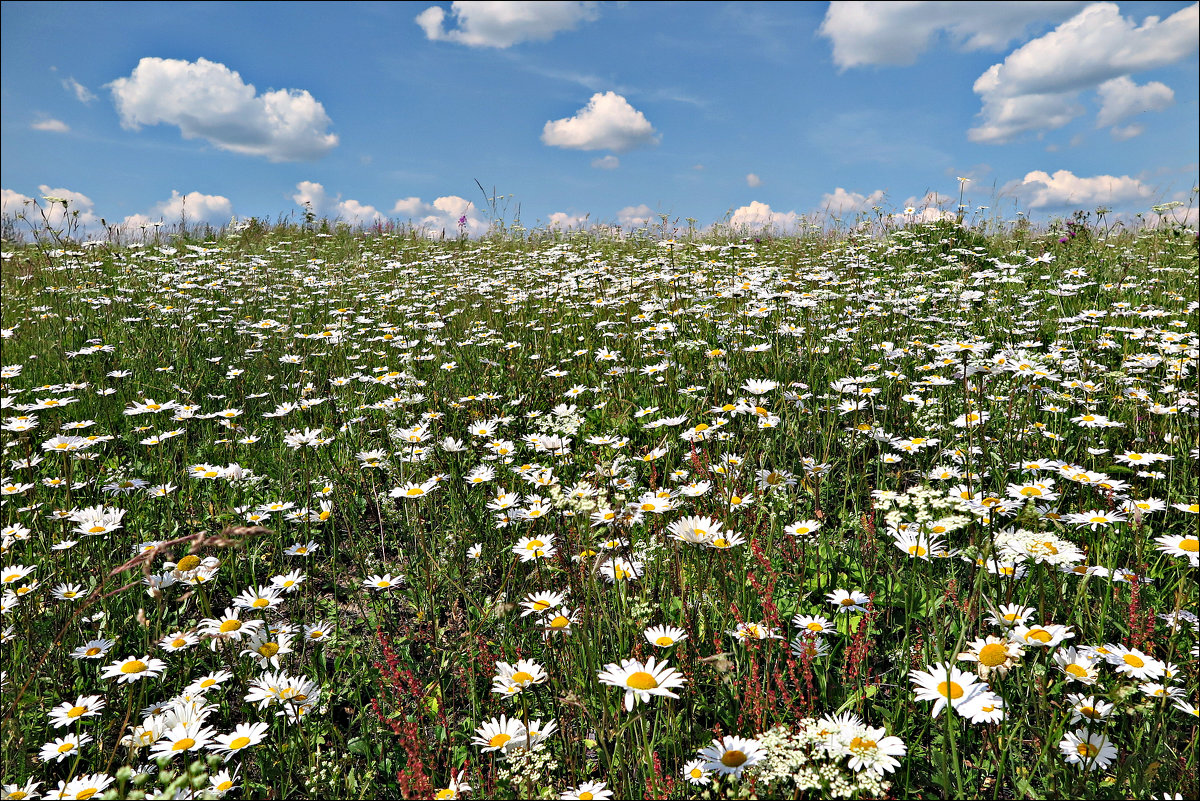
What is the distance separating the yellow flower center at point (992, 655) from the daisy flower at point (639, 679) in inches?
27.4

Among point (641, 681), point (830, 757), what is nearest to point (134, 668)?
point (641, 681)

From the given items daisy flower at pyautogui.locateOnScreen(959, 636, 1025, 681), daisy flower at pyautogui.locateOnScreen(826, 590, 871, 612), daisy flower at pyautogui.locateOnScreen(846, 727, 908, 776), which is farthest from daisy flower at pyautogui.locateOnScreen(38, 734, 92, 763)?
daisy flower at pyautogui.locateOnScreen(959, 636, 1025, 681)

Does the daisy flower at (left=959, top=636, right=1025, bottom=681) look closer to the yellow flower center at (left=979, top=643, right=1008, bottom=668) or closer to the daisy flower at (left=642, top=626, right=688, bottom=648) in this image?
the yellow flower center at (left=979, top=643, right=1008, bottom=668)

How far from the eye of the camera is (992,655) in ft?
4.74

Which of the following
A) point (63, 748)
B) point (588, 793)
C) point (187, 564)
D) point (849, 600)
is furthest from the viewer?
point (187, 564)

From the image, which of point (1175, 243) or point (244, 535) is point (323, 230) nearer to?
point (244, 535)

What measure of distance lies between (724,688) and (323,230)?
45.2 ft

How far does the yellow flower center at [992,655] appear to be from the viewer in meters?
1.43

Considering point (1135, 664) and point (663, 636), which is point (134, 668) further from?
point (1135, 664)

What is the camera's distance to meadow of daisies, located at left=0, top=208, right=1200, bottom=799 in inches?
59.7

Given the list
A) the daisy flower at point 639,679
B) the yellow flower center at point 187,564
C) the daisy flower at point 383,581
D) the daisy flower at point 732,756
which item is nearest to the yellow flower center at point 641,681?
the daisy flower at point 639,679

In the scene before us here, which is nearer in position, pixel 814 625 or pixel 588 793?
pixel 588 793

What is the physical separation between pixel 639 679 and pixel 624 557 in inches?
17.0

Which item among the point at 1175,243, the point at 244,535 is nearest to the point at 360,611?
the point at 244,535
